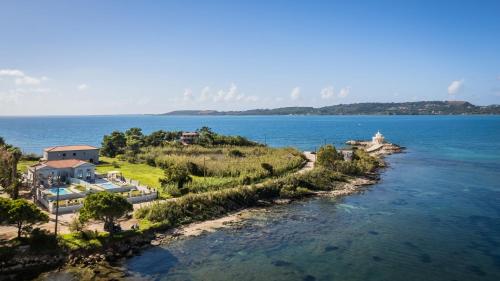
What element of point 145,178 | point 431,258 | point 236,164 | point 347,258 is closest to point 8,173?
point 145,178

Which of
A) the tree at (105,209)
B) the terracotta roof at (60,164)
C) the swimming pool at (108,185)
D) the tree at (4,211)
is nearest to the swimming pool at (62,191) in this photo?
the swimming pool at (108,185)

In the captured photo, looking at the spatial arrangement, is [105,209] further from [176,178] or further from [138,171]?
[138,171]

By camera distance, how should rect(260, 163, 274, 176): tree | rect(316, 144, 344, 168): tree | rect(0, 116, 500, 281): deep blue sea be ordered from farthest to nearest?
1. rect(316, 144, 344, 168): tree
2. rect(260, 163, 274, 176): tree
3. rect(0, 116, 500, 281): deep blue sea

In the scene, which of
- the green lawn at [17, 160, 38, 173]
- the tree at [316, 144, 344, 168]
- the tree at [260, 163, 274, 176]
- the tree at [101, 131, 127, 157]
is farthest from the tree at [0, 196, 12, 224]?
the tree at [101, 131, 127, 157]

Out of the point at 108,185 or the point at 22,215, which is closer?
the point at 22,215

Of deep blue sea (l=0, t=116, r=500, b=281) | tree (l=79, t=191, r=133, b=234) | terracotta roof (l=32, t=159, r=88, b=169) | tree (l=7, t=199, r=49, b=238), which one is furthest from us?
terracotta roof (l=32, t=159, r=88, b=169)

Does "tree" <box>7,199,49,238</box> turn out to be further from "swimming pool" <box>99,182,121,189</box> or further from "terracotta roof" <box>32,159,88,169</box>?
"terracotta roof" <box>32,159,88,169</box>

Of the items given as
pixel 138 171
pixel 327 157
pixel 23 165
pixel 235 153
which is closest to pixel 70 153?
pixel 23 165
